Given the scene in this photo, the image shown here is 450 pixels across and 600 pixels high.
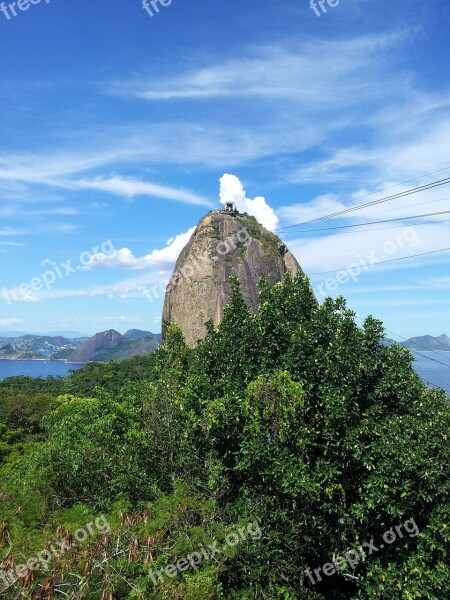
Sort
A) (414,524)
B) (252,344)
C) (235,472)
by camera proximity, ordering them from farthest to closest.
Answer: (252,344), (235,472), (414,524)

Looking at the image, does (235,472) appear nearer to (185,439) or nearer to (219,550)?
(185,439)

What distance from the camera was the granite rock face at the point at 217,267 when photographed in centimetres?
4653

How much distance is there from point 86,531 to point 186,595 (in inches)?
90.8

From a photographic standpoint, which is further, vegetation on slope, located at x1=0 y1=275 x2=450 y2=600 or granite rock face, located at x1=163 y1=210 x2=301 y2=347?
granite rock face, located at x1=163 y1=210 x2=301 y2=347

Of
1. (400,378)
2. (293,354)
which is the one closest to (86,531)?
(293,354)

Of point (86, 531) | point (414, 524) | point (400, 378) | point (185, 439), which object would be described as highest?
point (400, 378)

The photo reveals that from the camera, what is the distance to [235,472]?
35.4ft

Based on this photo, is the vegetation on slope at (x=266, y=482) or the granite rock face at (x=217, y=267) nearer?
the vegetation on slope at (x=266, y=482)

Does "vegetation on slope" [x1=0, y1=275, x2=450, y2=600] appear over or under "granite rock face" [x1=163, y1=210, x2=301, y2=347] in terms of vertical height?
under

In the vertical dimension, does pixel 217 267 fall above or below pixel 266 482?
above

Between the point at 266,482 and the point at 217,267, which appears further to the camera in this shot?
the point at 217,267

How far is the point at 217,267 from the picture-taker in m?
48.9

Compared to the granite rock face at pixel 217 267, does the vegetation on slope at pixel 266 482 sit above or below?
below

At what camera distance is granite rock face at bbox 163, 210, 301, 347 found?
46531mm
